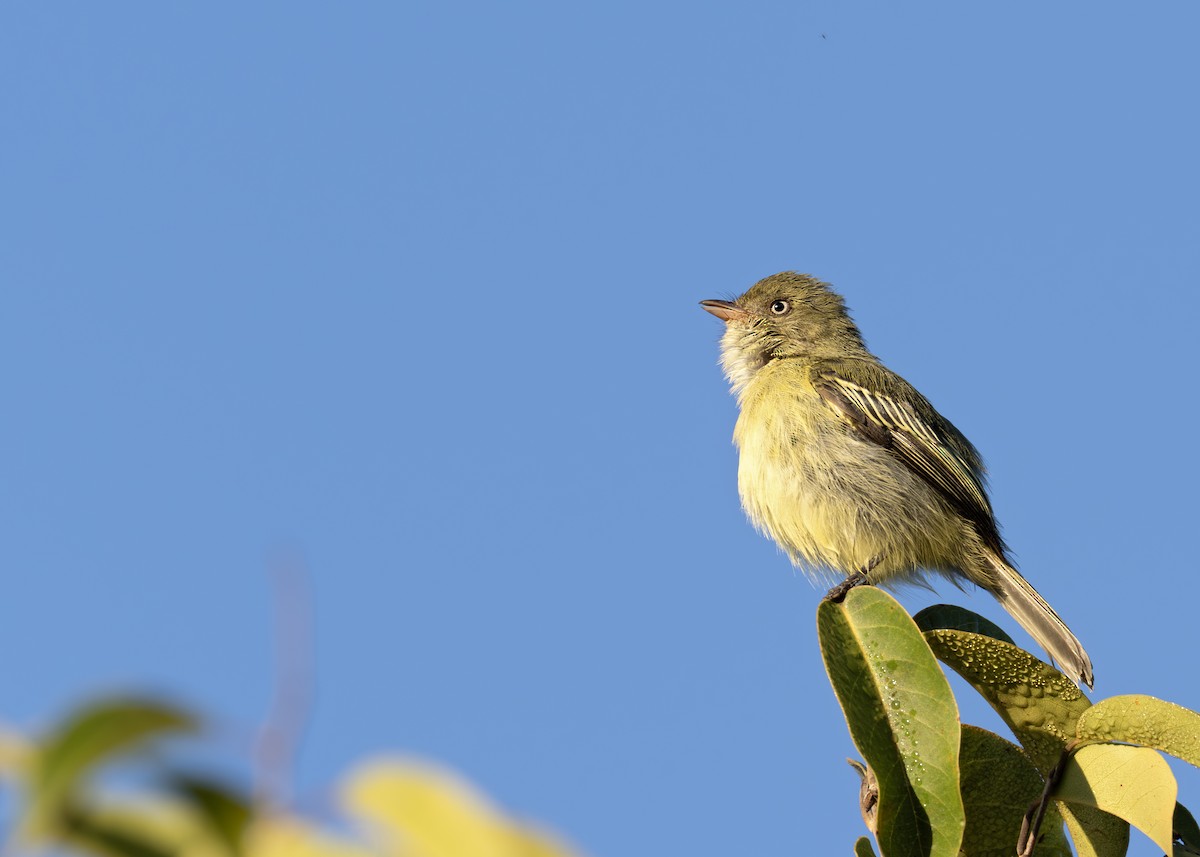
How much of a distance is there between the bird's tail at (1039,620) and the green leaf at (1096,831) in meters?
3.05

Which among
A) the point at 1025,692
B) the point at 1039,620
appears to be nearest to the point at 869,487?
the point at 1039,620

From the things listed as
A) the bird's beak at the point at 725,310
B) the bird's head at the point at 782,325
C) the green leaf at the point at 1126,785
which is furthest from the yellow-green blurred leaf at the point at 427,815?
the bird's beak at the point at 725,310

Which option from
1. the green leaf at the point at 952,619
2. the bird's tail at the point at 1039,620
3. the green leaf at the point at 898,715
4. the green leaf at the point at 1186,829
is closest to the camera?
the green leaf at the point at 898,715

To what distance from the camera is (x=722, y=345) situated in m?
8.81

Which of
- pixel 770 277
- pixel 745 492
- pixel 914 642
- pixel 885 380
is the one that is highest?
pixel 770 277

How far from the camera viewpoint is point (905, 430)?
24.9 ft

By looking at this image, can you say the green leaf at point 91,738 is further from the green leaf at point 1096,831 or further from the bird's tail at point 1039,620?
the bird's tail at point 1039,620

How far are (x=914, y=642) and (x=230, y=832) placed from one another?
A: 9.70 ft

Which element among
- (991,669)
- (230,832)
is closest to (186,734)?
(230,832)

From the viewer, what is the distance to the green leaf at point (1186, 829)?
3453 mm

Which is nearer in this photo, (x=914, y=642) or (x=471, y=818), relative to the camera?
(x=471, y=818)

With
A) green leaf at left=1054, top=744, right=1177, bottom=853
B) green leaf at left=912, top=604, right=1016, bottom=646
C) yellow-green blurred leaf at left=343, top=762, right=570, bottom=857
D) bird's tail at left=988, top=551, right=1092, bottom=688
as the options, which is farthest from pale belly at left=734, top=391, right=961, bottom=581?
yellow-green blurred leaf at left=343, top=762, right=570, bottom=857

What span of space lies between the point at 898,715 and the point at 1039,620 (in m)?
3.79

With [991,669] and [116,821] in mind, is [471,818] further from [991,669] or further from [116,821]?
[991,669]
